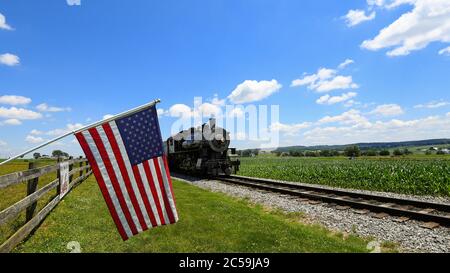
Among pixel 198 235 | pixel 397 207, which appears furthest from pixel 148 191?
pixel 397 207

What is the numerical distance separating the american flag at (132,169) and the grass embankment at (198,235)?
67.5 inches

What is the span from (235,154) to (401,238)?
16.7 m

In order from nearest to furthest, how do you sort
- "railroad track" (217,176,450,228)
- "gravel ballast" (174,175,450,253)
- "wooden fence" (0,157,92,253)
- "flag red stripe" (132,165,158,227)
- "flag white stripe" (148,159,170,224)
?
"flag red stripe" (132,165,158,227), "flag white stripe" (148,159,170,224), "wooden fence" (0,157,92,253), "gravel ballast" (174,175,450,253), "railroad track" (217,176,450,228)

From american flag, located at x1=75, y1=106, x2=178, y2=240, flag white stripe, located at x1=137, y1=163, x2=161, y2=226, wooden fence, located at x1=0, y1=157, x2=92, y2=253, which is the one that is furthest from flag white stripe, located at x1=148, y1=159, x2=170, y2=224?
wooden fence, located at x1=0, y1=157, x2=92, y2=253

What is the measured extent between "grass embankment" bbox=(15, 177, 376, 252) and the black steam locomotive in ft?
40.4

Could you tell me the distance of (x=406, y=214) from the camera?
846 centimetres

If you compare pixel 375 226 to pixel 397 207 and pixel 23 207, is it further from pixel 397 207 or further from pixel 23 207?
pixel 23 207

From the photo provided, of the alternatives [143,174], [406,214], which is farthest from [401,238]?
[143,174]

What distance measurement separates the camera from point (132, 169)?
4262 millimetres

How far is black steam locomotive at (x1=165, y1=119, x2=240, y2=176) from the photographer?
70.4 ft

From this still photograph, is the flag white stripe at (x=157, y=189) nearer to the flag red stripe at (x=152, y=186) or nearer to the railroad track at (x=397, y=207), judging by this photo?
the flag red stripe at (x=152, y=186)

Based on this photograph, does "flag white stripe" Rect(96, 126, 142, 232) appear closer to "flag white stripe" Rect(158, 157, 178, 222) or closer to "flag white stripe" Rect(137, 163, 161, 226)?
"flag white stripe" Rect(137, 163, 161, 226)

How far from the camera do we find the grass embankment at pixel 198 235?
5883mm
